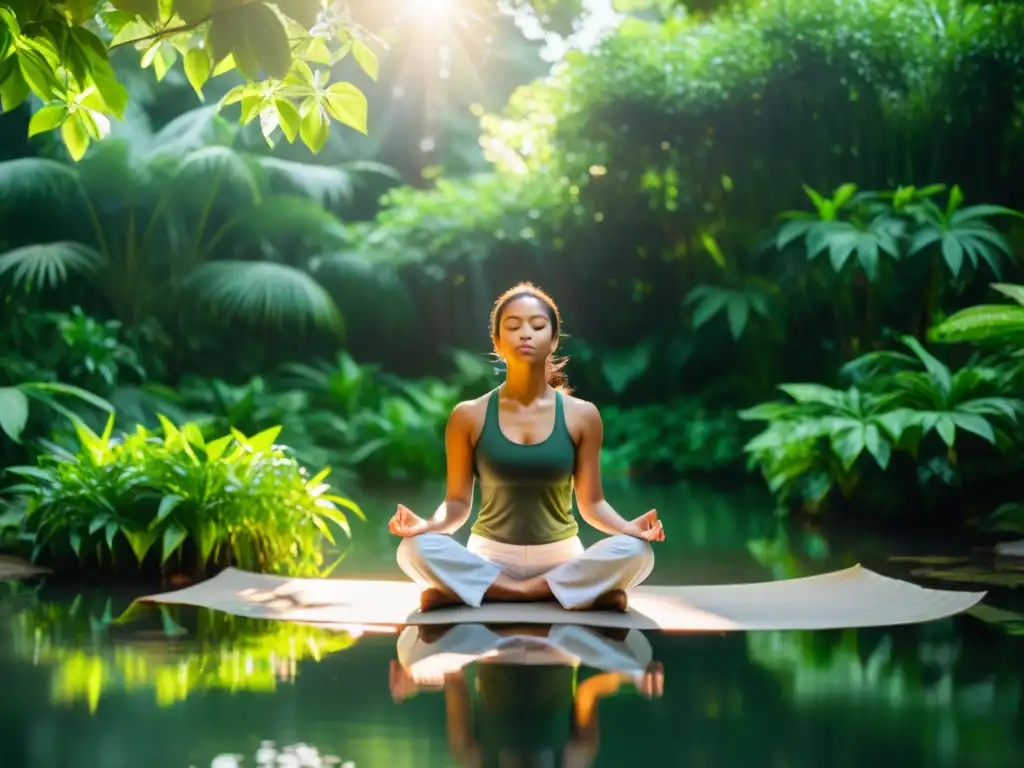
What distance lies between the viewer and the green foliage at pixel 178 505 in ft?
14.6

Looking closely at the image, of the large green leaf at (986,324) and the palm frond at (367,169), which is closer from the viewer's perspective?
the large green leaf at (986,324)

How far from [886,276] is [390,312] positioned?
5048mm

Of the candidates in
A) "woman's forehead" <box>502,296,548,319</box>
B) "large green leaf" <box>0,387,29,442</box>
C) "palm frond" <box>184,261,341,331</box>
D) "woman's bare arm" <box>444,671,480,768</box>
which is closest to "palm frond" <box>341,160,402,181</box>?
"palm frond" <box>184,261,341,331</box>

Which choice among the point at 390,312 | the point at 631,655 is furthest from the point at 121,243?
the point at 631,655

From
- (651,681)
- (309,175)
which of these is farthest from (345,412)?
(651,681)

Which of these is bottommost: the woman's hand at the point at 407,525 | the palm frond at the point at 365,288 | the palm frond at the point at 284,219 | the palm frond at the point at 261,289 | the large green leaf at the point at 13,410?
the woman's hand at the point at 407,525

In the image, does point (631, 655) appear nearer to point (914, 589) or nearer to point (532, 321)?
point (532, 321)

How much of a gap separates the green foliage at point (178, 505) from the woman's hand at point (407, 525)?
46.0 inches

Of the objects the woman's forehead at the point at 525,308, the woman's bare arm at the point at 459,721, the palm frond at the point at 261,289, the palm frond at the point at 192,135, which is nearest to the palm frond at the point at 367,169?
the palm frond at the point at 192,135

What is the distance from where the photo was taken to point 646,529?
3475 mm

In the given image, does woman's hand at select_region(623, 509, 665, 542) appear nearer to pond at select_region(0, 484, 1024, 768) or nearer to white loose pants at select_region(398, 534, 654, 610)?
white loose pants at select_region(398, 534, 654, 610)

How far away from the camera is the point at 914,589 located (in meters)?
4.09

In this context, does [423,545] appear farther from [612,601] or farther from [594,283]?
[594,283]

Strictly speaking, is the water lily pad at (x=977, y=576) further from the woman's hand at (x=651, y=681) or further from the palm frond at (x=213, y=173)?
the palm frond at (x=213, y=173)
